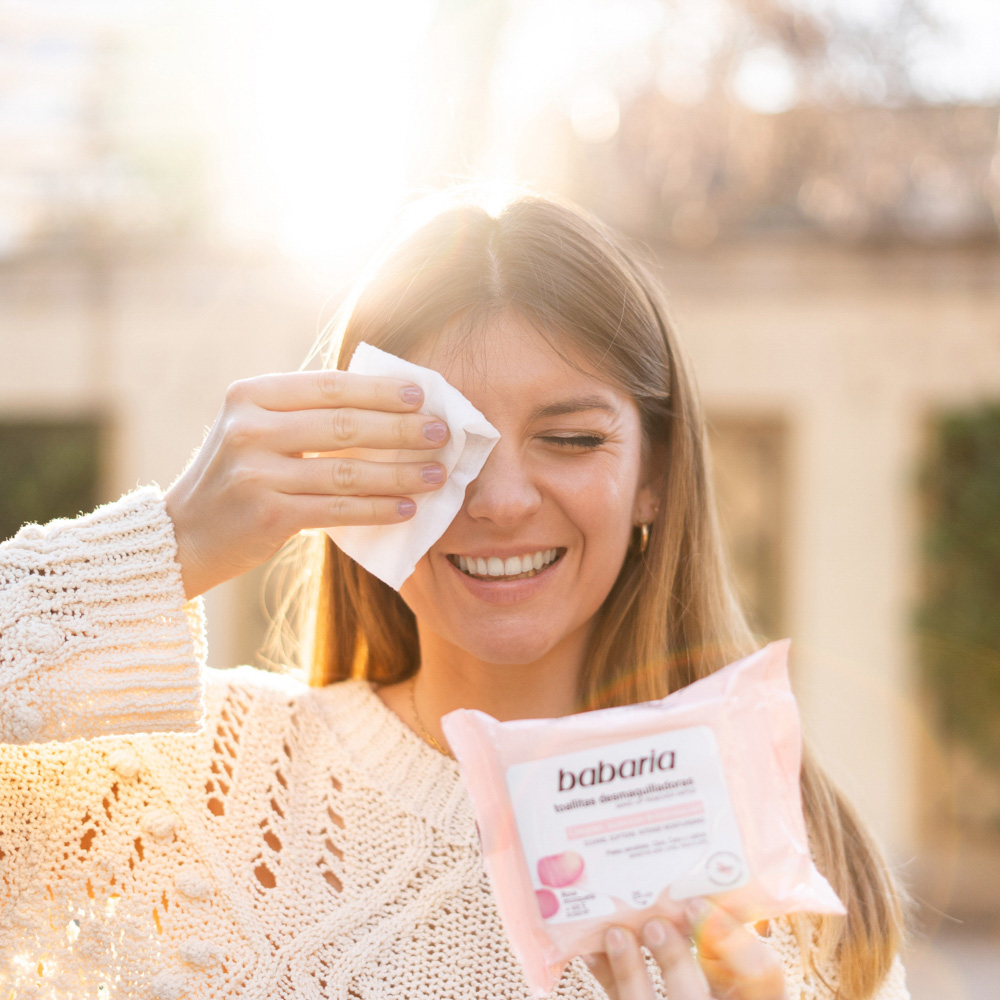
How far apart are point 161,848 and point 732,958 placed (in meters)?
0.95

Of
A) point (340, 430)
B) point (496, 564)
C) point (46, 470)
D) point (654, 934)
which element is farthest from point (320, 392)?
point (46, 470)

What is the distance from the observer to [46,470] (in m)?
6.88

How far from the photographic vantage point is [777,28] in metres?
5.89

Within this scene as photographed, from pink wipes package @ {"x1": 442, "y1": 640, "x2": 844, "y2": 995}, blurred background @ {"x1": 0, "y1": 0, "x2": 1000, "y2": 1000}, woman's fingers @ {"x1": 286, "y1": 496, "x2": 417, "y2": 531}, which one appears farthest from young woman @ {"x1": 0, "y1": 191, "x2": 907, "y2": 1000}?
blurred background @ {"x1": 0, "y1": 0, "x2": 1000, "y2": 1000}

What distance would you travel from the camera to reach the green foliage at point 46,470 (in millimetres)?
6805

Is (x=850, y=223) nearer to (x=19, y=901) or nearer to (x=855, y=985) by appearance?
(x=855, y=985)

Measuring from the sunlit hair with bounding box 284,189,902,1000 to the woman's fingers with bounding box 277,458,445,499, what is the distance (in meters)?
0.31

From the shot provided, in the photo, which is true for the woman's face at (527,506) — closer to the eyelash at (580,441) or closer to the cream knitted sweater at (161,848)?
the eyelash at (580,441)

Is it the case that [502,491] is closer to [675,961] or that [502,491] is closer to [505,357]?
[505,357]

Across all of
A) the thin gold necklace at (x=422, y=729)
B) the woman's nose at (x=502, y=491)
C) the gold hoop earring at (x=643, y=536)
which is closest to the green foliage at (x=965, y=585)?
the gold hoop earring at (x=643, y=536)

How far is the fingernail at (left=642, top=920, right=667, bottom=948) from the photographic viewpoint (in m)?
1.16

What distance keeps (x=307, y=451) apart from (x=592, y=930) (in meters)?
0.78

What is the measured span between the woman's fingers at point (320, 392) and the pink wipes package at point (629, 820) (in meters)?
0.53

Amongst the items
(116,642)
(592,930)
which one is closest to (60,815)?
(116,642)
